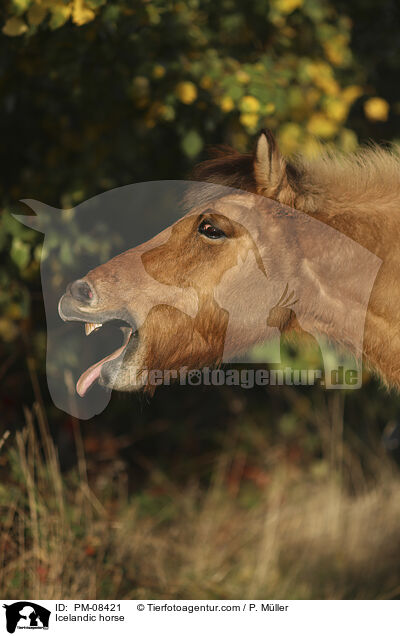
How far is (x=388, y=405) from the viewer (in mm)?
6234

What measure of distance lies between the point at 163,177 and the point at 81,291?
2159mm

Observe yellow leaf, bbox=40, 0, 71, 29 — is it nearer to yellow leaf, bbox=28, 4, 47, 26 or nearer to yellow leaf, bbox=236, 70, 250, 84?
yellow leaf, bbox=28, 4, 47, 26

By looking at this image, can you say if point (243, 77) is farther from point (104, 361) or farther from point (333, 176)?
point (104, 361)

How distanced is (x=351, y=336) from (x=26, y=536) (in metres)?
2.53

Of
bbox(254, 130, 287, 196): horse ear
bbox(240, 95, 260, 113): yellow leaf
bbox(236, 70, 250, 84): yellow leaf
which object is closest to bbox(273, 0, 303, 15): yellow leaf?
bbox(236, 70, 250, 84): yellow leaf

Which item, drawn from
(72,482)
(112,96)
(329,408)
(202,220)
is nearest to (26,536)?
(72,482)

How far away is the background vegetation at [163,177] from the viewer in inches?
150

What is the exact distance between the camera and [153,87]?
3.94 m

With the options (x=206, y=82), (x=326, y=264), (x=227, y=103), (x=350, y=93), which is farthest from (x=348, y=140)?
(x=326, y=264)

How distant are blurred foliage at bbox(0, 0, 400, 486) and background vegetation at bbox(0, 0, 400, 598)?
1cm

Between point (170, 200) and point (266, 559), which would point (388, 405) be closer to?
point (266, 559)

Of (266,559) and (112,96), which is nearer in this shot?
(112,96)

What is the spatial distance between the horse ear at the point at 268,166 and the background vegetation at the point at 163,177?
2.58 ft
